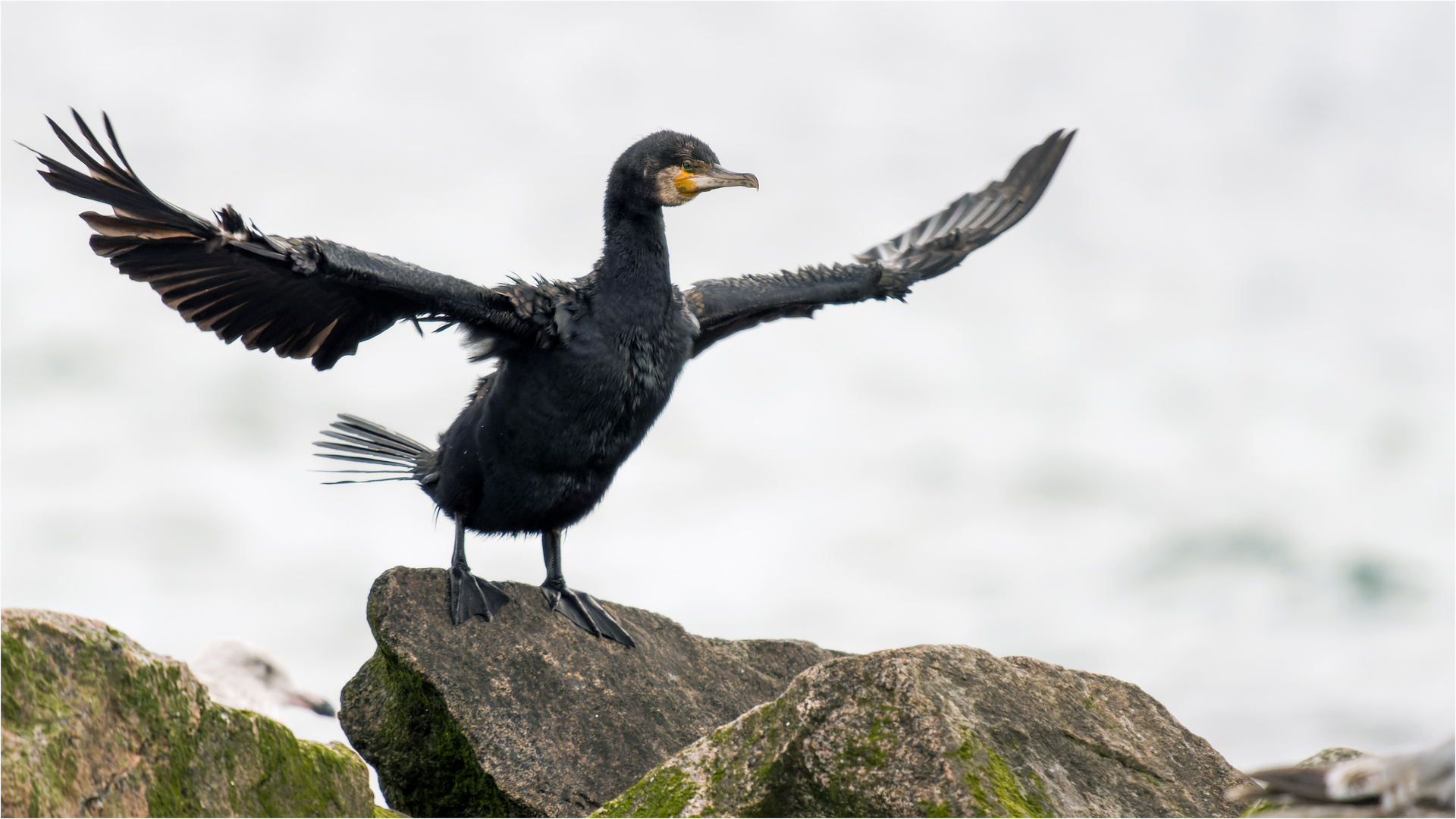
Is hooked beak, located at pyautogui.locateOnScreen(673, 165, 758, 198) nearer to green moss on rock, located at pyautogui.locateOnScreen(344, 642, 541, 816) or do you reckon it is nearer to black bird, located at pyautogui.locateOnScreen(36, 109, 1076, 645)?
black bird, located at pyautogui.locateOnScreen(36, 109, 1076, 645)

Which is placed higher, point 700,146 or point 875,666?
point 700,146

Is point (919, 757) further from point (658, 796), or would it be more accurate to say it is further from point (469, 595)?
point (469, 595)

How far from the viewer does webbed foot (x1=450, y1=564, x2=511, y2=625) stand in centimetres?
636

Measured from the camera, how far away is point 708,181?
6824 millimetres

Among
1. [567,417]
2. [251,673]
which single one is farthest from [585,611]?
[251,673]

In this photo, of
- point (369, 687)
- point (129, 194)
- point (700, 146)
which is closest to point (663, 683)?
point (369, 687)

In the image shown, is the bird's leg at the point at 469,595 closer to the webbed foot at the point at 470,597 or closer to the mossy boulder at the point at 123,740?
the webbed foot at the point at 470,597

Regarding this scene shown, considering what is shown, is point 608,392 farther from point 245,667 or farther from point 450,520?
point 245,667

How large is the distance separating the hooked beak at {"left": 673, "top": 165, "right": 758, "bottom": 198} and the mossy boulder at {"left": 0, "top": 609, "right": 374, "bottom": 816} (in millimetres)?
3694

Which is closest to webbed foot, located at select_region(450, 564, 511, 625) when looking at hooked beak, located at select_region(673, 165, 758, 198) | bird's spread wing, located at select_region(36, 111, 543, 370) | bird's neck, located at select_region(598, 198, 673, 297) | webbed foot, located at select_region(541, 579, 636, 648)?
webbed foot, located at select_region(541, 579, 636, 648)

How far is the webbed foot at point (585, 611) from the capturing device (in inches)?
267

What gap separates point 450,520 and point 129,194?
2555 millimetres

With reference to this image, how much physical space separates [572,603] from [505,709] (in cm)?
104

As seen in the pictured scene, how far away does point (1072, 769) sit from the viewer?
429 centimetres
